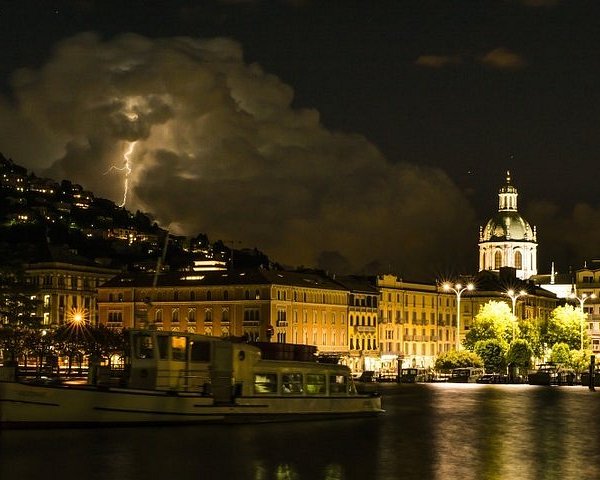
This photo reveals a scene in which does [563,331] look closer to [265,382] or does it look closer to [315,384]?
[315,384]

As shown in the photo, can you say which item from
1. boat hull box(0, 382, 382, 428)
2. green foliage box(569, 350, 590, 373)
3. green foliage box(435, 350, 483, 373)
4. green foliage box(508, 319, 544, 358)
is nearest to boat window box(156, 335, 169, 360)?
boat hull box(0, 382, 382, 428)

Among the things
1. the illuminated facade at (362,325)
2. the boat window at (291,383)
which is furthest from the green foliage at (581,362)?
the boat window at (291,383)

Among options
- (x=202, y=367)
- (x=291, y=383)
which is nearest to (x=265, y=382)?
(x=291, y=383)

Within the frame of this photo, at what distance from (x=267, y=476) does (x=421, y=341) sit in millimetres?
138163

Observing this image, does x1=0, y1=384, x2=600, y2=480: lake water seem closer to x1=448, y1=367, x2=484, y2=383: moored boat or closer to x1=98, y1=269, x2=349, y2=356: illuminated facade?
x1=448, y1=367, x2=484, y2=383: moored boat

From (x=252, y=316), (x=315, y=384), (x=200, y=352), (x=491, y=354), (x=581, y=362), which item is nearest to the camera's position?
(x=200, y=352)

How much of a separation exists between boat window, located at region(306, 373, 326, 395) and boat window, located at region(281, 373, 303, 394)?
0.40m

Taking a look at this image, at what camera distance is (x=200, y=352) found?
51.8m

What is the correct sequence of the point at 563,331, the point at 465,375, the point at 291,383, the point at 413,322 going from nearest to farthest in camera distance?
1. the point at 291,383
2. the point at 465,375
3. the point at 563,331
4. the point at 413,322

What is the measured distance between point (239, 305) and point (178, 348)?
90967mm

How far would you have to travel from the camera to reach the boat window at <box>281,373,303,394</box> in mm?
52031

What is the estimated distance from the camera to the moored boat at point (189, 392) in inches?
1858

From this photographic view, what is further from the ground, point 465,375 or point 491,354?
point 491,354

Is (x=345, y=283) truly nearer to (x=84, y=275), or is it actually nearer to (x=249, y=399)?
(x=84, y=275)
